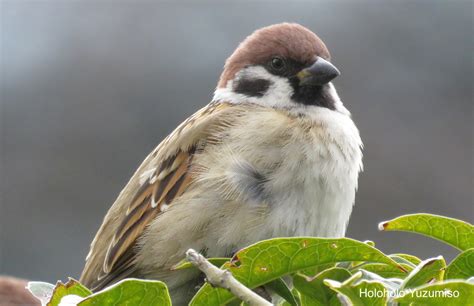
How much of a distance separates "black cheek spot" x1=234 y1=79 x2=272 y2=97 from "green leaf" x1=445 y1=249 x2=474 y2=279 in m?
1.62

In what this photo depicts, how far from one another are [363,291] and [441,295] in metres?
0.12

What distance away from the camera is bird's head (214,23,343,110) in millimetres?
3102

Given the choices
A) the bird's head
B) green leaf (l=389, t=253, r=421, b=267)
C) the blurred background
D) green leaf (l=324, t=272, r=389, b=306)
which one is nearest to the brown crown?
the bird's head

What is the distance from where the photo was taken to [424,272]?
61.3 inches

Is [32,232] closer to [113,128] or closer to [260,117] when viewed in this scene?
[113,128]

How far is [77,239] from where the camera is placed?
19.9 feet

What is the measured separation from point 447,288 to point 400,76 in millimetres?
5918

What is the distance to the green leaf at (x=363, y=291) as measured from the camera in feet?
4.76

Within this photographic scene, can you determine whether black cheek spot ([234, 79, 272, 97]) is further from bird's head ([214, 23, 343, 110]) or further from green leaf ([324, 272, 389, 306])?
green leaf ([324, 272, 389, 306])

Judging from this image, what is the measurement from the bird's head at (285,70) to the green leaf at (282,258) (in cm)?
139

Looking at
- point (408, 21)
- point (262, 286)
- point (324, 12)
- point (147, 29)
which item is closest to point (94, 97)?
point (147, 29)

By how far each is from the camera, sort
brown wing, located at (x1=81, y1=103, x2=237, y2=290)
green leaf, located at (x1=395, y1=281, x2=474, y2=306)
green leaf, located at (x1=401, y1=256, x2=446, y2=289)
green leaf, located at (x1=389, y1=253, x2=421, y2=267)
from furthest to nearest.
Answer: brown wing, located at (x1=81, y1=103, x2=237, y2=290)
green leaf, located at (x1=389, y1=253, x2=421, y2=267)
green leaf, located at (x1=401, y1=256, x2=446, y2=289)
green leaf, located at (x1=395, y1=281, x2=474, y2=306)

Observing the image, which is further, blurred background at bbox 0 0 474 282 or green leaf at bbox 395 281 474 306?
blurred background at bbox 0 0 474 282

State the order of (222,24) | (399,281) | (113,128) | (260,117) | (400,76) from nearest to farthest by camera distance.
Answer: (399,281) < (260,117) < (113,128) < (400,76) < (222,24)
